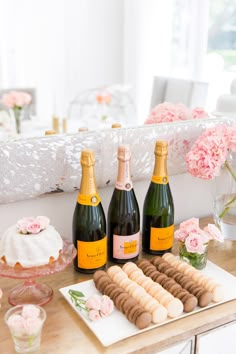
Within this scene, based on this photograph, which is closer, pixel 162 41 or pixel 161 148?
pixel 161 148

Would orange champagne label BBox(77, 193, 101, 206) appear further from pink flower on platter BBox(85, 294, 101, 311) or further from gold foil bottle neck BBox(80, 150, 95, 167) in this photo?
pink flower on platter BBox(85, 294, 101, 311)

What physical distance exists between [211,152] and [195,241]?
20cm

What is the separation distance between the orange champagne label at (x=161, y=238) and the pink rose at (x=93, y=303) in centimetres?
24

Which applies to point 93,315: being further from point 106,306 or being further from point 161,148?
point 161,148

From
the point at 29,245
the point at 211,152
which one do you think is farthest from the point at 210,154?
the point at 29,245

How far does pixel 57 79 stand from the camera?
3.86m

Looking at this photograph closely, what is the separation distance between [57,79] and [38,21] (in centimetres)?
49

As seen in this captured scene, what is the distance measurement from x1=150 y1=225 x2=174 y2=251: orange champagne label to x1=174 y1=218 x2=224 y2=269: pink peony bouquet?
2.0 inches

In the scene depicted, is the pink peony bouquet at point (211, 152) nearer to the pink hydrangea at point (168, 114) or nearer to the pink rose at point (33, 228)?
the pink hydrangea at point (168, 114)

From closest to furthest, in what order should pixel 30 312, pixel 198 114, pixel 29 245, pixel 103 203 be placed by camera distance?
pixel 30 312, pixel 29 245, pixel 103 203, pixel 198 114

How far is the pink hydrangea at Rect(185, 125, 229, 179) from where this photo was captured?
3.11 ft

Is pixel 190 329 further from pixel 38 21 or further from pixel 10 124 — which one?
pixel 38 21

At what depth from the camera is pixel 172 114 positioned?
112 centimetres

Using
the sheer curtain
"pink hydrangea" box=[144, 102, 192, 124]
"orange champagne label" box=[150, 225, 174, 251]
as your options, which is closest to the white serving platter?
"orange champagne label" box=[150, 225, 174, 251]
